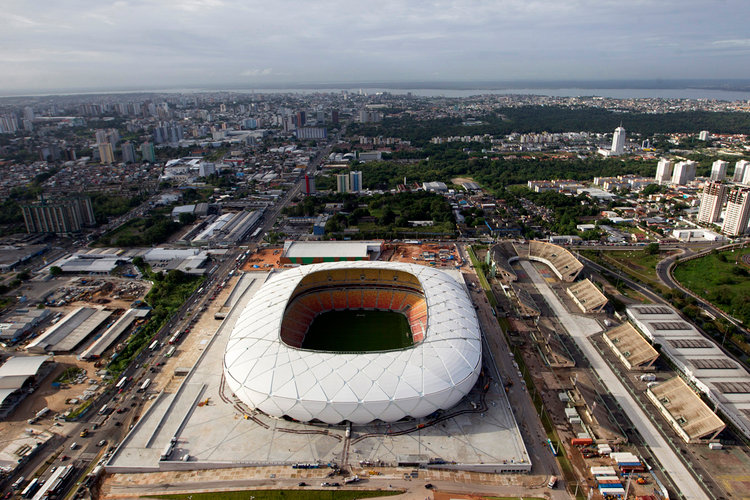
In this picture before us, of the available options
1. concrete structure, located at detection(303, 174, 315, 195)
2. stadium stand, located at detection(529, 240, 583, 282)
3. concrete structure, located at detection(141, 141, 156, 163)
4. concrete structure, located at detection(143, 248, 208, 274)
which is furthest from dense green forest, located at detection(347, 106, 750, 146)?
Result: concrete structure, located at detection(143, 248, 208, 274)

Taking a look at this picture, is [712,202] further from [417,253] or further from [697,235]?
[417,253]

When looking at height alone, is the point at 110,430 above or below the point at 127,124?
below

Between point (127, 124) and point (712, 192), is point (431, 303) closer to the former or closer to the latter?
point (712, 192)

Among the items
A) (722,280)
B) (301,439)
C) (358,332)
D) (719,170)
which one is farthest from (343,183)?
(719,170)

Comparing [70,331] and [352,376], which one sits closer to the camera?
[352,376]

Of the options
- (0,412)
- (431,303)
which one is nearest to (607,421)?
(431,303)

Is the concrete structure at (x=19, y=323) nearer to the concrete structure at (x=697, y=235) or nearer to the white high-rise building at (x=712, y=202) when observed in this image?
the concrete structure at (x=697, y=235)
